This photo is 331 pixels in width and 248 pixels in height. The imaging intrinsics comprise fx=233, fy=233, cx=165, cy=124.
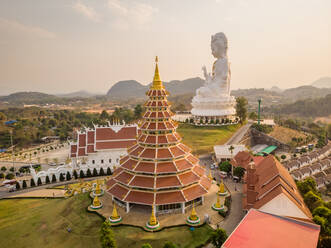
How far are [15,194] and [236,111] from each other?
219 feet

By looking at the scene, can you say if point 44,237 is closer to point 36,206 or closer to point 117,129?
point 36,206

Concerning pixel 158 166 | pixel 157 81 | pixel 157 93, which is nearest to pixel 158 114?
pixel 157 93

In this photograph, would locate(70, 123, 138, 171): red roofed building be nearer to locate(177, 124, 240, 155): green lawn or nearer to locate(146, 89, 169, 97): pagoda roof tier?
locate(177, 124, 240, 155): green lawn

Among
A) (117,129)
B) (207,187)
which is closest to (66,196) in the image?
(117,129)

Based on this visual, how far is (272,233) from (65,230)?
21248mm

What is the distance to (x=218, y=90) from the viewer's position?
261 ft

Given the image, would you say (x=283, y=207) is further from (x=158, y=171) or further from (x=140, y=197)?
(x=140, y=197)

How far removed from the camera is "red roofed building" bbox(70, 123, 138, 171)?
4625cm

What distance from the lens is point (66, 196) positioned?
3578 cm

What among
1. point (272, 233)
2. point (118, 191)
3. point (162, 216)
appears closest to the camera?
point (272, 233)

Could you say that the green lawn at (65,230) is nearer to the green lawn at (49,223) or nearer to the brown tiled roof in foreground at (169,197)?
the green lawn at (49,223)

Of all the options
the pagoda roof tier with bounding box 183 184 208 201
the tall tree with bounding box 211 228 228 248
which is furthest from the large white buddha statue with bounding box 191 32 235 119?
the tall tree with bounding box 211 228 228 248

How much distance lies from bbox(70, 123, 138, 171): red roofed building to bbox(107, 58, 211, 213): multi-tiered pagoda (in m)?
16.1

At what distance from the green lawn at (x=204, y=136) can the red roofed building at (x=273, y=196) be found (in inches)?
1017
